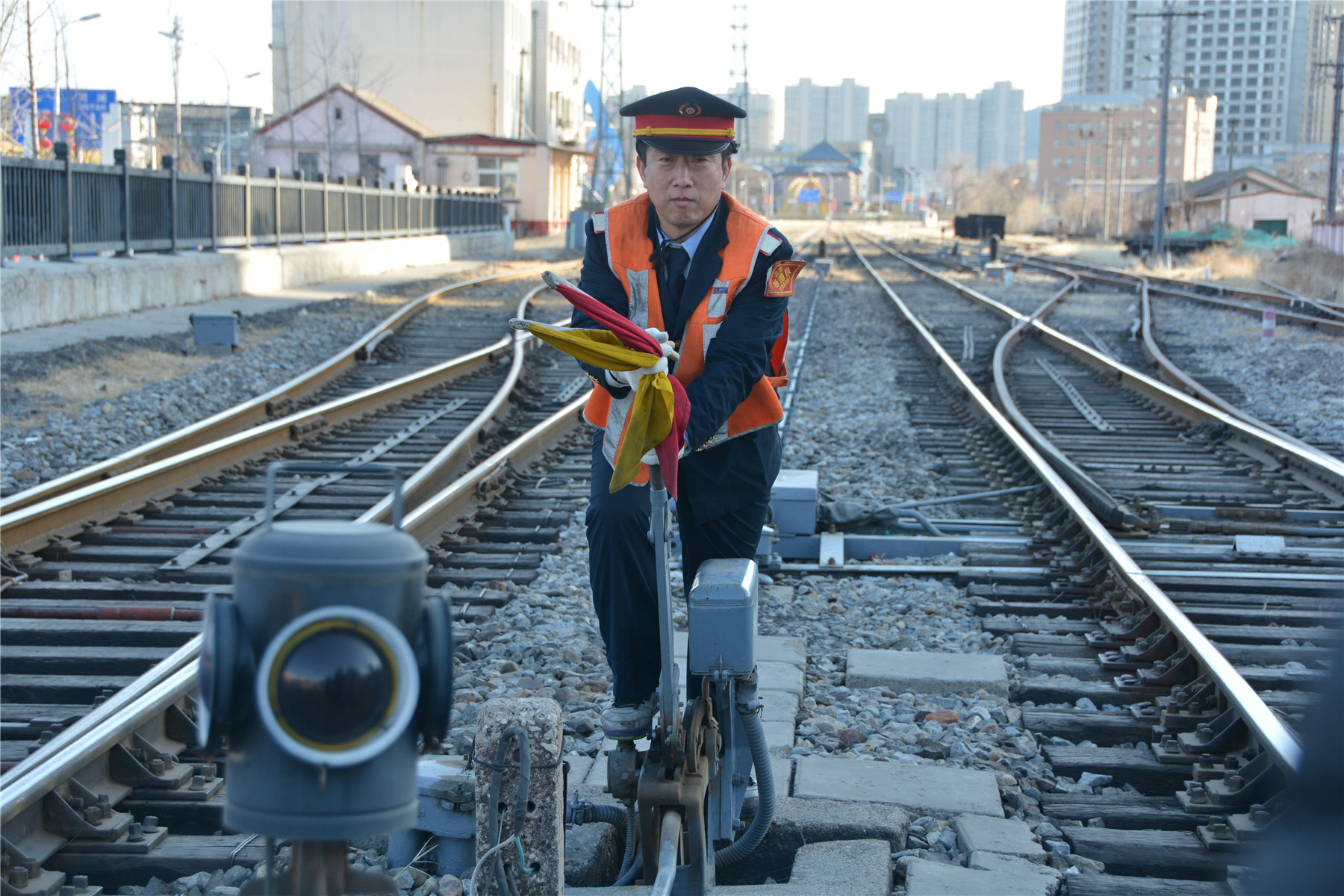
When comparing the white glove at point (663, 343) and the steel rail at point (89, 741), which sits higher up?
the white glove at point (663, 343)

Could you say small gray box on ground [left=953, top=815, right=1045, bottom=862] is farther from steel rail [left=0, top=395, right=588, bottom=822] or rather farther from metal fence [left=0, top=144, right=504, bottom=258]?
metal fence [left=0, top=144, right=504, bottom=258]

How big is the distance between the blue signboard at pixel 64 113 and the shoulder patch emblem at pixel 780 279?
2128cm

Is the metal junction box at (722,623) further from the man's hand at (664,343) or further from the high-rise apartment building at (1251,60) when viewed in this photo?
the high-rise apartment building at (1251,60)

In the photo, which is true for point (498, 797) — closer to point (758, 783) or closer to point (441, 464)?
point (758, 783)

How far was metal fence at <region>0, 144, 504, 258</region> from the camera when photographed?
15.7 metres

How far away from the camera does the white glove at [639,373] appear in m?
2.57

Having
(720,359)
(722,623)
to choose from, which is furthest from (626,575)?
(720,359)

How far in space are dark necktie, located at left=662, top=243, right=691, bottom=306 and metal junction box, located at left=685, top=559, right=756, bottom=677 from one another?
66 centimetres

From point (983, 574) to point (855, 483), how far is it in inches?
88.9

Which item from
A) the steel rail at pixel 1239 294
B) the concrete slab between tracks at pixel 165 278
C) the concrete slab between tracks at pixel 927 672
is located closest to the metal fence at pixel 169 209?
the concrete slab between tracks at pixel 165 278

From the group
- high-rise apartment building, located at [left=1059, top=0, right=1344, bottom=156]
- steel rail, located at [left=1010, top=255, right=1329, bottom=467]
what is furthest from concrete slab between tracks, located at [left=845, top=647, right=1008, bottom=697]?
high-rise apartment building, located at [left=1059, top=0, right=1344, bottom=156]

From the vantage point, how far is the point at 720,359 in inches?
119

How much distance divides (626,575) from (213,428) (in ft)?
22.8

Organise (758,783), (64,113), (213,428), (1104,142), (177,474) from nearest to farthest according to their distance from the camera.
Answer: (758,783)
(177,474)
(213,428)
(64,113)
(1104,142)
